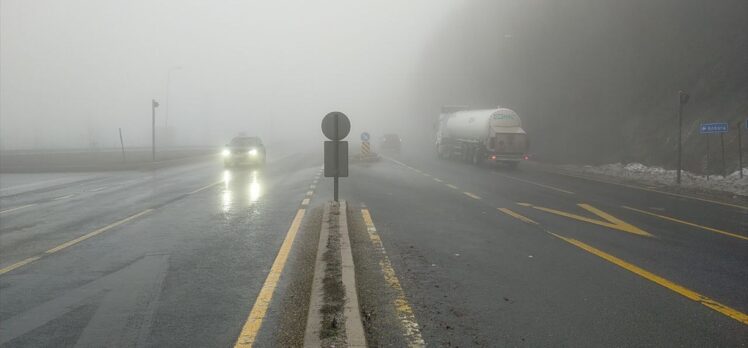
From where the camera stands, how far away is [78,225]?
9.31 meters

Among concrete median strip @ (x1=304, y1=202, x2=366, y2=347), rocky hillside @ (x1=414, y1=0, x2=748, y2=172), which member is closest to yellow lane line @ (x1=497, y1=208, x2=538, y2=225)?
concrete median strip @ (x1=304, y1=202, x2=366, y2=347)

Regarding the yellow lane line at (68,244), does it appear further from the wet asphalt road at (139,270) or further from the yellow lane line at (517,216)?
the yellow lane line at (517,216)

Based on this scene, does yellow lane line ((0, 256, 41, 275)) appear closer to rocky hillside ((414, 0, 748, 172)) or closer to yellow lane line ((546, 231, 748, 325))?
yellow lane line ((546, 231, 748, 325))

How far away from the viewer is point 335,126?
10086mm

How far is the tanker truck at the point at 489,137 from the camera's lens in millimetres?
25750

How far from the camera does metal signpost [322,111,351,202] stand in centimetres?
1009

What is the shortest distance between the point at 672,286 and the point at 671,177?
17.1 m

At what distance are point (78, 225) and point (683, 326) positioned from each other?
9.71m

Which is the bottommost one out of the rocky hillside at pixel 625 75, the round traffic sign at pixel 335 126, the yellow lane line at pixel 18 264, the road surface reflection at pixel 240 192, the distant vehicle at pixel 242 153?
the yellow lane line at pixel 18 264

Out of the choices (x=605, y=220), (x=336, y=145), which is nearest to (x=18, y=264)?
(x=336, y=145)

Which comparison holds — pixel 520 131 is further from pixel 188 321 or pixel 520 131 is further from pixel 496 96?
pixel 496 96

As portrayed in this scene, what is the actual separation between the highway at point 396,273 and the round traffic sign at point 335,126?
5.65ft

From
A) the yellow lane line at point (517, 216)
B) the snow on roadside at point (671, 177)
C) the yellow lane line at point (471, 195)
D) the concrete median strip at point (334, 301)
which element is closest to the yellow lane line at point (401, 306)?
the concrete median strip at point (334, 301)

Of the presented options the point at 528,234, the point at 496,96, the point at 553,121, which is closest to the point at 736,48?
the point at 553,121
